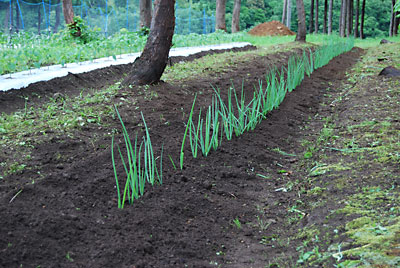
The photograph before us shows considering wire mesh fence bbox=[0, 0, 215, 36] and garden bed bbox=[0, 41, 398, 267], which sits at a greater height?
wire mesh fence bbox=[0, 0, 215, 36]

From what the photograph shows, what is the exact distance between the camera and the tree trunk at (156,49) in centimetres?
439

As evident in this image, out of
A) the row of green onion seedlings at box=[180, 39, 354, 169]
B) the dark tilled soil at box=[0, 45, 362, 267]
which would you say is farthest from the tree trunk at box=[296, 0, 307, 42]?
the dark tilled soil at box=[0, 45, 362, 267]

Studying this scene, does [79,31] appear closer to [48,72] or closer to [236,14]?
[48,72]

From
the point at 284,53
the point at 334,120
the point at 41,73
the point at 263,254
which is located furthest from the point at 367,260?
the point at 284,53

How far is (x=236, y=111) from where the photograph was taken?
3.84 metres

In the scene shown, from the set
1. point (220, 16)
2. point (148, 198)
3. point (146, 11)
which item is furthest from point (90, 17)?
point (148, 198)

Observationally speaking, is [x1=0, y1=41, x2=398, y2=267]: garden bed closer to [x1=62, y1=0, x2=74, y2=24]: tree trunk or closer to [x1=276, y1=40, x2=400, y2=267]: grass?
[x1=276, y1=40, x2=400, y2=267]: grass

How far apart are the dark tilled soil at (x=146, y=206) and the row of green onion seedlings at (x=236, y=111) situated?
0.12m

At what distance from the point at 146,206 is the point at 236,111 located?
200 centimetres

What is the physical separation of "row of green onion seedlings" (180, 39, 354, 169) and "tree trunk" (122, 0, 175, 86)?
2.56 feet

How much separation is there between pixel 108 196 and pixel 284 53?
7.10m

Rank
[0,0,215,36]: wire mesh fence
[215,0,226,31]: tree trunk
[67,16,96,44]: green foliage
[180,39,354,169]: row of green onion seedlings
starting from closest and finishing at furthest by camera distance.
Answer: [180,39,354,169]: row of green onion seedlings
[67,16,96,44]: green foliage
[215,0,226,31]: tree trunk
[0,0,215,36]: wire mesh fence

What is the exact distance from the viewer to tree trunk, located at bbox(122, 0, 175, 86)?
439cm

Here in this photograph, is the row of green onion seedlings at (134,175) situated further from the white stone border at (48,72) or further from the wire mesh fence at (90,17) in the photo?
the wire mesh fence at (90,17)
